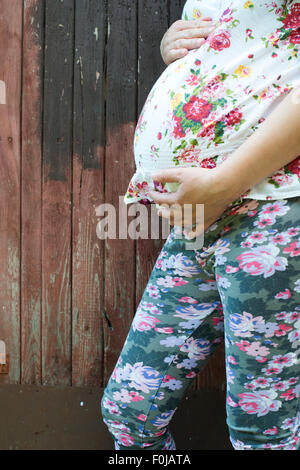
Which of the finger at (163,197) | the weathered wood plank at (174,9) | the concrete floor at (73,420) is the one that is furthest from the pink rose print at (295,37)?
the concrete floor at (73,420)

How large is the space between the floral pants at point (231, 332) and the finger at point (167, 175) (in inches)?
4.6

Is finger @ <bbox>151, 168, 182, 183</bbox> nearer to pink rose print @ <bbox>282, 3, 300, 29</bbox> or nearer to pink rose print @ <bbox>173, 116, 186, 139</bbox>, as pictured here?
pink rose print @ <bbox>173, 116, 186, 139</bbox>

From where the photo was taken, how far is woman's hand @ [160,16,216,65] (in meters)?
1.02

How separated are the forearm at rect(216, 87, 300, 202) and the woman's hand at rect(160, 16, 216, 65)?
276 mm

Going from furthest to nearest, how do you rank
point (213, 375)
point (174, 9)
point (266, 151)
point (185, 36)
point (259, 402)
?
point (213, 375) → point (174, 9) → point (185, 36) → point (259, 402) → point (266, 151)

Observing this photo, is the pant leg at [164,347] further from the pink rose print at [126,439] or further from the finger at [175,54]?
the finger at [175,54]

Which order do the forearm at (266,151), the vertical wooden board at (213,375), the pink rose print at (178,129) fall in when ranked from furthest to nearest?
the vertical wooden board at (213,375), the pink rose print at (178,129), the forearm at (266,151)

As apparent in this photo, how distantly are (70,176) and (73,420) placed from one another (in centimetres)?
83

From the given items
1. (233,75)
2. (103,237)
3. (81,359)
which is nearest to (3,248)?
(103,237)

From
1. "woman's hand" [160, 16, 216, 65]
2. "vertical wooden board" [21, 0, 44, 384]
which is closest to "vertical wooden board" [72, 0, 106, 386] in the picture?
"vertical wooden board" [21, 0, 44, 384]

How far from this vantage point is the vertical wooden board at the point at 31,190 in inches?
62.8

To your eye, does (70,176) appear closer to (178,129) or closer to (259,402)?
(178,129)

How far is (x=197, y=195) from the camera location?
2.92 feet

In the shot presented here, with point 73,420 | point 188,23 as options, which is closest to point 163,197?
point 188,23
